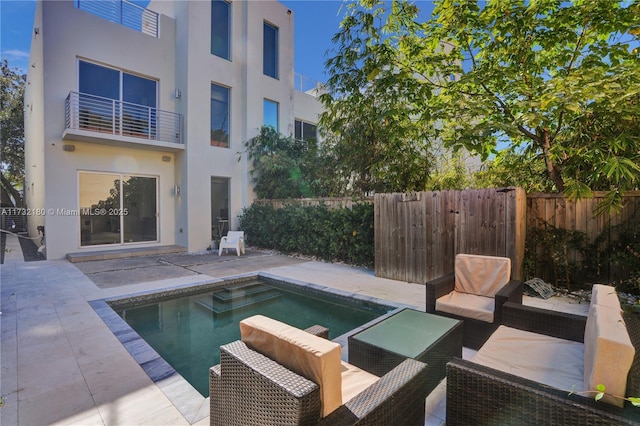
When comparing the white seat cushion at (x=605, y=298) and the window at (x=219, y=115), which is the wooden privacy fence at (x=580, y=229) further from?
the window at (x=219, y=115)

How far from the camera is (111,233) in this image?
366 inches

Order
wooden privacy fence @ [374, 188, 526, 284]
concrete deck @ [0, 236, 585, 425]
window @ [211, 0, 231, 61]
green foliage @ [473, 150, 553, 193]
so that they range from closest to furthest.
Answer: concrete deck @ [0, 236, 585, 425]
wooden privacy fence @ [374, 188, 526, 284]
green foliage @ [473, 150, 553, 193]
window @ [211, 0, 231, 61]

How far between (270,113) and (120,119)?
5.11 m

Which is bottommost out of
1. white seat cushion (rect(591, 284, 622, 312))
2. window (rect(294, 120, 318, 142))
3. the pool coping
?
the pool coping

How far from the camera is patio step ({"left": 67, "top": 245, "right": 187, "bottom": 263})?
8008 millimetres

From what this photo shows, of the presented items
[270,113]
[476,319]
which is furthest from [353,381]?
[270,113]

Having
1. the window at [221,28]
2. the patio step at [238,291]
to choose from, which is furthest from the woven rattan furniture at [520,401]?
the window at [221,28]

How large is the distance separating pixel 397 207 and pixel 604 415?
16.3ft

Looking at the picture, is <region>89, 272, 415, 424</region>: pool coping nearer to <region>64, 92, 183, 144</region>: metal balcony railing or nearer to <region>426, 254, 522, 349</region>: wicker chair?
<region>426, 254, 522, 349</region>: wicker chair

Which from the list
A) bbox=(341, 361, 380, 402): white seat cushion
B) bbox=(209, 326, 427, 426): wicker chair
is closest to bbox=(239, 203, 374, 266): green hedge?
bbox=(341, 361, 380, 402): white seat cushion

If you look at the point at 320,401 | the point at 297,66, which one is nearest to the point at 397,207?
the point at 320,401

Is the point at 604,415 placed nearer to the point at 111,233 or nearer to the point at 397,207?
the point at 397,207

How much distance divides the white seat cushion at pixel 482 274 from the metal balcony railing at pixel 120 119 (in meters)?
9.15

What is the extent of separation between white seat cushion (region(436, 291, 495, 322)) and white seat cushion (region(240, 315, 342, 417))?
2.24 metres
